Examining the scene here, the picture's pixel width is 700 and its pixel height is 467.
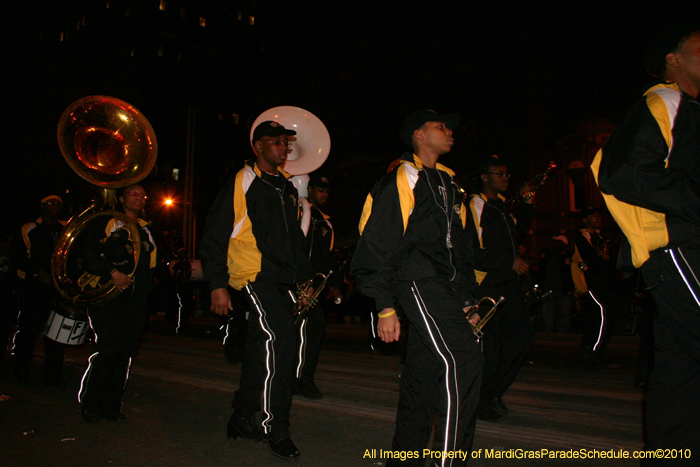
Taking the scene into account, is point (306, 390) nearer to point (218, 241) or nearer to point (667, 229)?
point (218, 241)

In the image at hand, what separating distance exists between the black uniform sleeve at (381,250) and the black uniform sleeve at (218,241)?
4.01ft

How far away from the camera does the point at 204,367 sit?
734cm

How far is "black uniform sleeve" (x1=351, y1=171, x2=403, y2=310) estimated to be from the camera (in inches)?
120

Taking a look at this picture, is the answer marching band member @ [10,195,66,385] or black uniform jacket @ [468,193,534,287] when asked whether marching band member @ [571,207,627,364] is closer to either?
black uniform jacket @ [468,193,534,287]

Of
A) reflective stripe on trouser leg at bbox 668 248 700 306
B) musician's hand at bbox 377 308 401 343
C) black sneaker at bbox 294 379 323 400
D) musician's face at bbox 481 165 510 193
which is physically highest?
musician's face at bbox 481 165 510 193

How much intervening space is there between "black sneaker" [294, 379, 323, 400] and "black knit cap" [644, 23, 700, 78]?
13.0ft

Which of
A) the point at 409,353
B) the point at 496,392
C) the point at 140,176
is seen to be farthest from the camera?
the point at 140,176

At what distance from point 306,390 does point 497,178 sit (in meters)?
2.69

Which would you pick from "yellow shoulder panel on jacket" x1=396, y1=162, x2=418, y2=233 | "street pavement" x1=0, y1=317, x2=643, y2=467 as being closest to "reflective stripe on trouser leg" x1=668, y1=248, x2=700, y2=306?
"yellow shoulder panel on jacket" x1=396, y1=162, x2=418, y2=233

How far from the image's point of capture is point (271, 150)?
14.3 ft

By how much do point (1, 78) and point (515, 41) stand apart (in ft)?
65.6

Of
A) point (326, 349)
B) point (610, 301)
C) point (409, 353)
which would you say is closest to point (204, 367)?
point (326, 349)

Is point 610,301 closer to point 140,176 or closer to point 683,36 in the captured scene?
point 683,36

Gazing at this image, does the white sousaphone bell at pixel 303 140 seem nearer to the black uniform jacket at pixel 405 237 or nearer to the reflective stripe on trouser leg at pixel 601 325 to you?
the black uniform jacket at pixel 405 237
